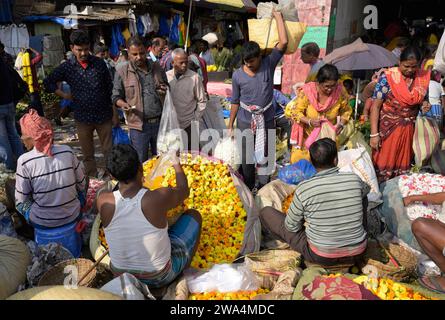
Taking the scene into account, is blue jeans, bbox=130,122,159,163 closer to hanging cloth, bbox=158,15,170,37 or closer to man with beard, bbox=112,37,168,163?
man with beard, bbox=112,37,168,163

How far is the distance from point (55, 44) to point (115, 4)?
6.23 ft

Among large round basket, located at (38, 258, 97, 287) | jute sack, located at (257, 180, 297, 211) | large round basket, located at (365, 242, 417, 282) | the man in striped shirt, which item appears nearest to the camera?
the man in striped shirt

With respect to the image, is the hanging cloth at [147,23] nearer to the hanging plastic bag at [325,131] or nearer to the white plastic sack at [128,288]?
the hanging plastic bag at [325,131]

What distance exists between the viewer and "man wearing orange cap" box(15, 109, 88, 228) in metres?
3.25

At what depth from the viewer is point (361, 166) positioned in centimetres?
416

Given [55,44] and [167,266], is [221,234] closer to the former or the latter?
[167,266]

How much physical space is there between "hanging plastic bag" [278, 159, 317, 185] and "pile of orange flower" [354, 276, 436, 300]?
155cm

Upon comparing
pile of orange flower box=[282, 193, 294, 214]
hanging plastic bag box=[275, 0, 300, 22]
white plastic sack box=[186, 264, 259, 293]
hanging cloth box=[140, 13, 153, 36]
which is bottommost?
white plastic sack box=[186, 264, 259, 293]

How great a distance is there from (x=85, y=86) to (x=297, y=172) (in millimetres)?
2719

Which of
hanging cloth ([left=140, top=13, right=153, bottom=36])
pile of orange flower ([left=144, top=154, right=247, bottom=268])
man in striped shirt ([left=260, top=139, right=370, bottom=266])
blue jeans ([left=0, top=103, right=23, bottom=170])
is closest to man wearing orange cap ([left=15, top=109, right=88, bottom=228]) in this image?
pile of orange flower ([left=144, top=154, right=247, bottom=268])

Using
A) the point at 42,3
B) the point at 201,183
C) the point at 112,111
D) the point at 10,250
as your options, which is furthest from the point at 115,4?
the point at 10,250

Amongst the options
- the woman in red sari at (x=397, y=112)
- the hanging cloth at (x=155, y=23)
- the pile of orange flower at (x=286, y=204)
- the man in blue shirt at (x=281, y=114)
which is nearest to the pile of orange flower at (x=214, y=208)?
the pile of orange flower at (x=286, y=204)

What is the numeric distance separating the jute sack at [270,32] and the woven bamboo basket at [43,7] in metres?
7.86

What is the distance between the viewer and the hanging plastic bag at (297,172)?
13.6 ft
